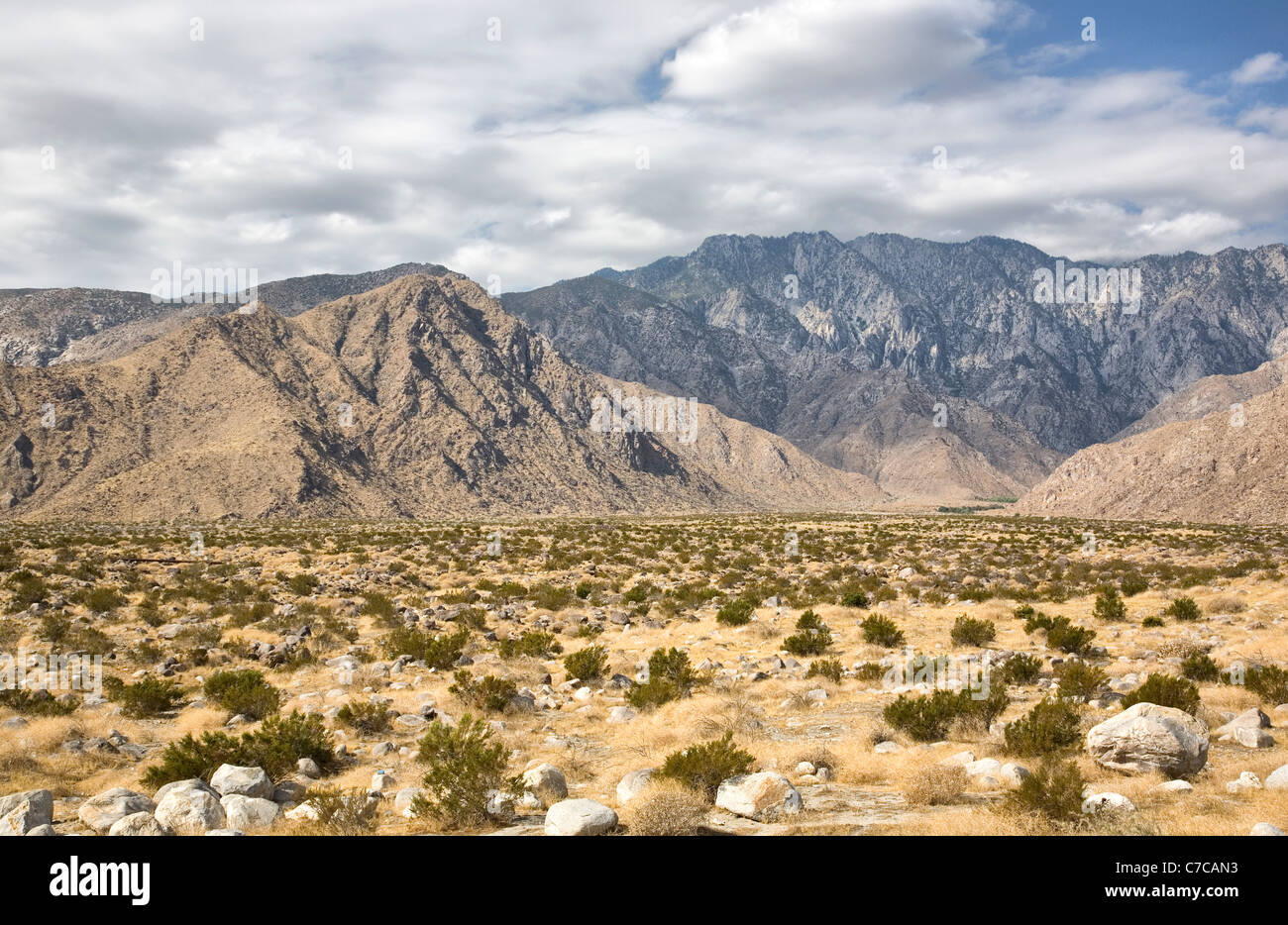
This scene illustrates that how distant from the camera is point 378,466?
10669 centimetres

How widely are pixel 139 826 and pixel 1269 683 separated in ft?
46.7

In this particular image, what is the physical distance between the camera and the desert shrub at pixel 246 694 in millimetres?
11328

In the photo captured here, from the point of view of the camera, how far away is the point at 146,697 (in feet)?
38.4

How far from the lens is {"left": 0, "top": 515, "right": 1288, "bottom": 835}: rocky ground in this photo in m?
7.09

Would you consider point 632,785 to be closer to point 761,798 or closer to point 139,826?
point 761,798

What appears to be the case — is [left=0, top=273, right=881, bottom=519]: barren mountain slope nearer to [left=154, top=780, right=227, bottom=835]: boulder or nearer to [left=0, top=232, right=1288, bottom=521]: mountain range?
[left=0, top=232, right=1288, bottom=521]: mountain range

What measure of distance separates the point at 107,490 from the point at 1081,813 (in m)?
95.5

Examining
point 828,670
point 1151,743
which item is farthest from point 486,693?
point 1151,743

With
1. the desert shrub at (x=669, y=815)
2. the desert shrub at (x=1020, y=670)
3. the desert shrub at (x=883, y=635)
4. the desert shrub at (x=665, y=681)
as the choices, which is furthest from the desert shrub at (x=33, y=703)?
the desert shrub at (x=1020, y=670)

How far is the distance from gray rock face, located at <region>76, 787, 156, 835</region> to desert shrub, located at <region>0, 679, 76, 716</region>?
482 centimetres

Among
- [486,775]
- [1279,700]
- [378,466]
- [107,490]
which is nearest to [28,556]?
[486,775]

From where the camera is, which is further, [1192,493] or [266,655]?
Result: [1192,493]

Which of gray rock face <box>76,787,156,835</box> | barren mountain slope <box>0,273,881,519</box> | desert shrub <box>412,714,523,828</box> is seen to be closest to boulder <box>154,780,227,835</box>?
gray rock face <box>76,787,156,835</box>
